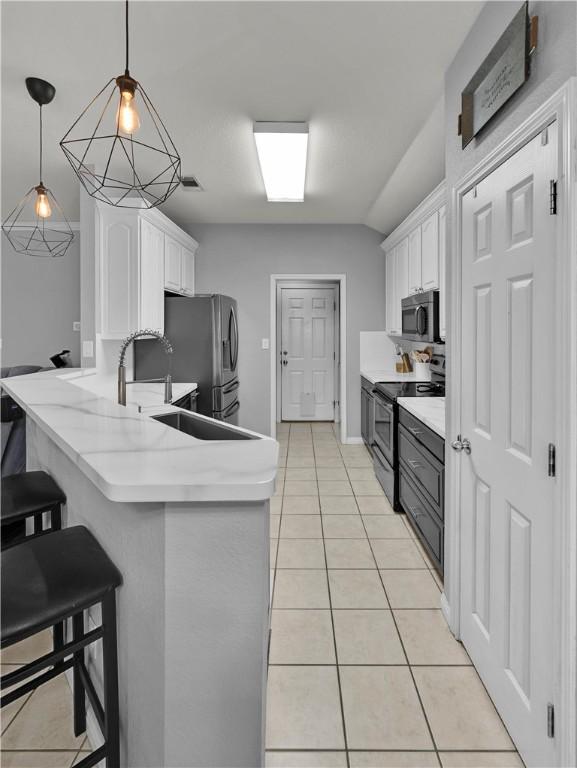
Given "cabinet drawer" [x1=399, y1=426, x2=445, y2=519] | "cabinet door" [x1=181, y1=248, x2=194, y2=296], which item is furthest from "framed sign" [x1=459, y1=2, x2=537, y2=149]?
"cabinet door" [x1=181, y1=248, x2=194, y2=296]

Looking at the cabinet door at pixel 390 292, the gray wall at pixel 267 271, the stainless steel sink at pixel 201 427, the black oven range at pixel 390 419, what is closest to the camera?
the stainless steel sink at pixel 201 427

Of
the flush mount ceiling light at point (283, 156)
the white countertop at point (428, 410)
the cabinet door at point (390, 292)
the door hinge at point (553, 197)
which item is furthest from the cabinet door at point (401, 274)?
the door hinge at point (553, 197)

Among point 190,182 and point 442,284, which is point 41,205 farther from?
point 442,284

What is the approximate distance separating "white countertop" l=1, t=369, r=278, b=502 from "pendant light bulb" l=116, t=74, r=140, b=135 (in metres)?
1.00

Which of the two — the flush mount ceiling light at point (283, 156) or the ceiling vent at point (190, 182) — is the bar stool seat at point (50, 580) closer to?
the flush mount ceiling light at point (283, 156)

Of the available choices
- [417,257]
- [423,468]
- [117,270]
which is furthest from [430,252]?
[117,270]

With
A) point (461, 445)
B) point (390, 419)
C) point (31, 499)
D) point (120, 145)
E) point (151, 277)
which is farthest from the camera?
point (151, 277)

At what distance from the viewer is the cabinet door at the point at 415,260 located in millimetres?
3980

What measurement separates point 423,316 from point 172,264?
2.41 metres

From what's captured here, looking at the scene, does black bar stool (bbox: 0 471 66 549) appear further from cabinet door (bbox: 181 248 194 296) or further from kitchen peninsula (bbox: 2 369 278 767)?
cabinet door (bbox: 181 248 194 296)

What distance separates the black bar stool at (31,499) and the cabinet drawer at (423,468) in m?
1.73

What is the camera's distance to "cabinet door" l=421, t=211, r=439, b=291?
352 cm

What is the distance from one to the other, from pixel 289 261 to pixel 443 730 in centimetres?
478

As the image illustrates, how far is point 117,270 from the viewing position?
11.8ft
